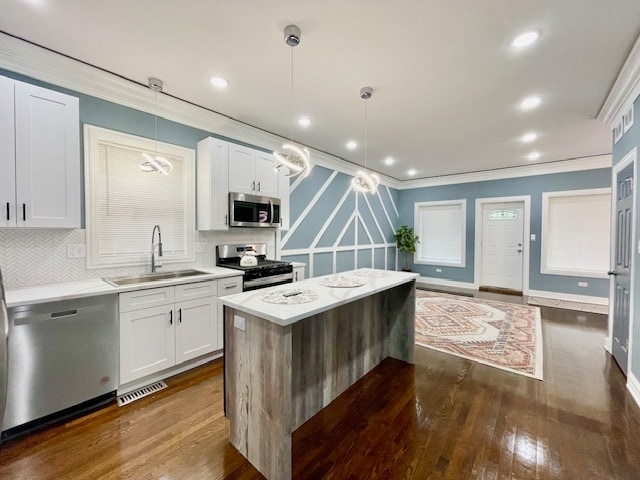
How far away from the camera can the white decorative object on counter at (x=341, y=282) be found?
2338 millimetres

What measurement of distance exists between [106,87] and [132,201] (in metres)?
1.08

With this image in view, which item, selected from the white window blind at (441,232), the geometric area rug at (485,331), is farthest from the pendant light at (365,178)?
the white window blind at (441,232)

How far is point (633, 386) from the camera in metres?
2.43

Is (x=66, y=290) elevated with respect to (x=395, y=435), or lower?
elevated

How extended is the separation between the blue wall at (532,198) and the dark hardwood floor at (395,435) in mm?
3545

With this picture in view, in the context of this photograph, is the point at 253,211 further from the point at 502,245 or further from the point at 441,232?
the point at 502,245

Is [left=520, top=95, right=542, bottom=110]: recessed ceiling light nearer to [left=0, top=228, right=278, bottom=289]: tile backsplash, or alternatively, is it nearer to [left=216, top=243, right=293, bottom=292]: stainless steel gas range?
[left=216, top=243, right=293, bottom=292]: stainless steel gas range

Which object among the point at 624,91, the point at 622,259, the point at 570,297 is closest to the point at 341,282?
the point at 622,259

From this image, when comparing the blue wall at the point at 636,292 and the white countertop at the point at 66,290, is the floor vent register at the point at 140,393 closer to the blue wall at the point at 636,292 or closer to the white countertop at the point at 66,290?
the white countertop at the point at 66,290

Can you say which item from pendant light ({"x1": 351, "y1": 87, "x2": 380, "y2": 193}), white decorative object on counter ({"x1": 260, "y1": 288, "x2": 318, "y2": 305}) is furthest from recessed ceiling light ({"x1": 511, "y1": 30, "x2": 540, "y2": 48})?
white decorative object on counter ({"x1": 260, "y1": 288, "x2": 318, "y2": 305})

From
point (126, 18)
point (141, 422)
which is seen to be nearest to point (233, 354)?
point (141, 422)

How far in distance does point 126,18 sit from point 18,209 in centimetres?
158

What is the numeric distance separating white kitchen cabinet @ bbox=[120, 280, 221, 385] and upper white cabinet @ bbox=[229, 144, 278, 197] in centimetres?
132

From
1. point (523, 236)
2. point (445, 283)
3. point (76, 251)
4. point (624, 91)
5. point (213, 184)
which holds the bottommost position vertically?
point (445, 283)
